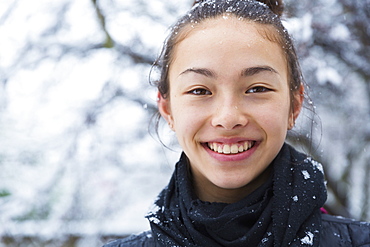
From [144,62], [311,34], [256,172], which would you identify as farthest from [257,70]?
[144,62]

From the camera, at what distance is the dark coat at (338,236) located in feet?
4.74

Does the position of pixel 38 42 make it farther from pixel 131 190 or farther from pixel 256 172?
pixel 256 172

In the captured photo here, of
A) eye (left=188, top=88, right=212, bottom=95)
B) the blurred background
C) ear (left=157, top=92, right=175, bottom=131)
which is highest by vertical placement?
the blurred background

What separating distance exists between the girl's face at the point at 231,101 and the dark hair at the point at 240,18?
0.04m

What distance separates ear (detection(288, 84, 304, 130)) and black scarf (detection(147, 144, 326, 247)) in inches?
4.4

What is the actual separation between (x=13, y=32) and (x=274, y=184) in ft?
8.94

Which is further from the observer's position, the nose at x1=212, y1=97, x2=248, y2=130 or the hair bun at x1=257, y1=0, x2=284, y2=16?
the hair bun at x1=257, y1=0, x2=284, y2=16

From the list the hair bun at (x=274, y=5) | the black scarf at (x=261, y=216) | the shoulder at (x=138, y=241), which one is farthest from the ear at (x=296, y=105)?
the shoulder at (x=138, y=241)

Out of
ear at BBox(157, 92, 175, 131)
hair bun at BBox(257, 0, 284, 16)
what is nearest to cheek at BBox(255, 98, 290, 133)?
ear at BBox(157, 92, 175, 131)

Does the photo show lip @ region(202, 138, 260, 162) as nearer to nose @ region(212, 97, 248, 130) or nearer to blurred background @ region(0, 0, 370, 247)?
nose @ region(212, 97, 248, 130)

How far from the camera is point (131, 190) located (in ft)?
12.6

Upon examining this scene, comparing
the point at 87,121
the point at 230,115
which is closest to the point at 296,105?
the point at 230,115

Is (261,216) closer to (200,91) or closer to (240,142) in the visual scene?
(240,142)

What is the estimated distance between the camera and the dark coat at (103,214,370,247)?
145cm
